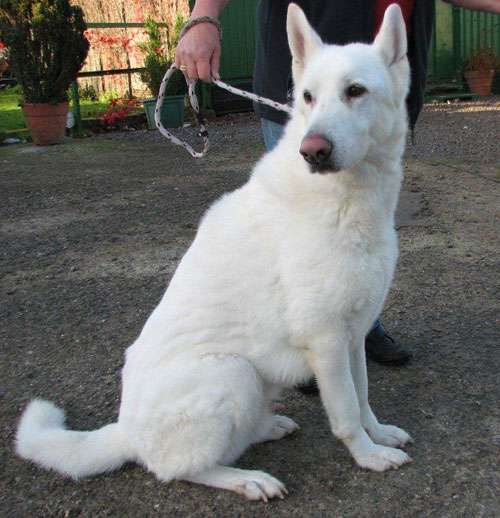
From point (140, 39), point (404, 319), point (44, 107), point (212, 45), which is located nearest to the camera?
point (212, 45)

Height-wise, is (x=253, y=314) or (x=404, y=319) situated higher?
(x=253, y=314)

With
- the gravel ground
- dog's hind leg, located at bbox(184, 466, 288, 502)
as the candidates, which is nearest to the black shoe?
the gravel ground

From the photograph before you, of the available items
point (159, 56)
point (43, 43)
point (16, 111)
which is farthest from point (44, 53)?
point (16, 111)

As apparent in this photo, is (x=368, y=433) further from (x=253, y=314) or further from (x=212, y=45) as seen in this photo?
(x=212, y=45)

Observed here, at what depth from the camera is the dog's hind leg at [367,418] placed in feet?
8.02

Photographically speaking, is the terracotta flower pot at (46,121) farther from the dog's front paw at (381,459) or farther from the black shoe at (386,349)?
the dog's front paw at (381,459)

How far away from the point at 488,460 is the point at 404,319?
1279 mm

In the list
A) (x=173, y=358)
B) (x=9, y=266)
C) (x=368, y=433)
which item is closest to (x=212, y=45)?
(x=173, y=358)

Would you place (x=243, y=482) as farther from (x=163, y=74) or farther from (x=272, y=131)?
(x=163, y=74)

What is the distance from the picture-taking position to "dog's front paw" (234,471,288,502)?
85.4 inches

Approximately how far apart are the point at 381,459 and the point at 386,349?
0.79 m

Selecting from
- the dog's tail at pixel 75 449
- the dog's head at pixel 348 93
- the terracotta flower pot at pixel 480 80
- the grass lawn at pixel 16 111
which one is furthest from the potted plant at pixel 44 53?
the dog's head at pixel 348 93

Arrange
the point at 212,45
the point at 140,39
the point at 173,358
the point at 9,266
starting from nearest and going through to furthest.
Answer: the point at 173,358 < the point at 212,45 < the point at 9,266 < the point at 140,39

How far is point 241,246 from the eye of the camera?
221cm
